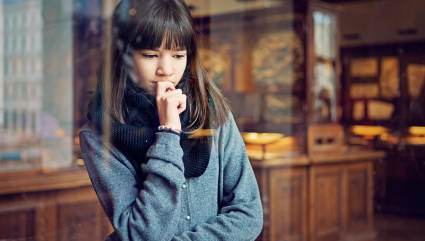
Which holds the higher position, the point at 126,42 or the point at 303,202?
the point at 126,42

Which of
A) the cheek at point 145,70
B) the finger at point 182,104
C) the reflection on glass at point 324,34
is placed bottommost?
the finger at point 182,104

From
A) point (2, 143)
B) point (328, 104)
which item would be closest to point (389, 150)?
point (328, 104)

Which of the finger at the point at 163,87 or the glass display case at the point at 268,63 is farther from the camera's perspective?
the glass display case at the point at 268,63

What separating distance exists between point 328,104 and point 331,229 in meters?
0.82

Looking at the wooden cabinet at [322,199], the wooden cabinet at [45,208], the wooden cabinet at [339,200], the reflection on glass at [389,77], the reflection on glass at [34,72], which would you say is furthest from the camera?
the reflection on glass at [34,72]

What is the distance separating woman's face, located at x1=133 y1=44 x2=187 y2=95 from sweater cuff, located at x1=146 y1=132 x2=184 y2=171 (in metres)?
0.08

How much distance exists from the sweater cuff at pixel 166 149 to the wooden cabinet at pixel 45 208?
5.71 ft

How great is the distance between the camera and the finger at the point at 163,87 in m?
0.94

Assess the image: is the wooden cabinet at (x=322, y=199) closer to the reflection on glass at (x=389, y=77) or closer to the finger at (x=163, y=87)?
the reflection on glass at (x=389, y=77)

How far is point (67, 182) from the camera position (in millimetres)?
2684

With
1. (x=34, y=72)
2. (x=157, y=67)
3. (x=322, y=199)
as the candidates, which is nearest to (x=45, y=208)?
(x=322, y=199)

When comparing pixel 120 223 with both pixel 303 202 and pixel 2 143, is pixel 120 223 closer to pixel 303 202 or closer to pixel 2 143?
pixel 303 202

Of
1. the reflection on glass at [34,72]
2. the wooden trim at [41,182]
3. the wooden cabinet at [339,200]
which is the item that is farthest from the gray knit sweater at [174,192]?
the reflection on glass at [34,72]

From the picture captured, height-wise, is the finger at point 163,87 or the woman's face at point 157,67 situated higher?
the woman's face at point 157,67
